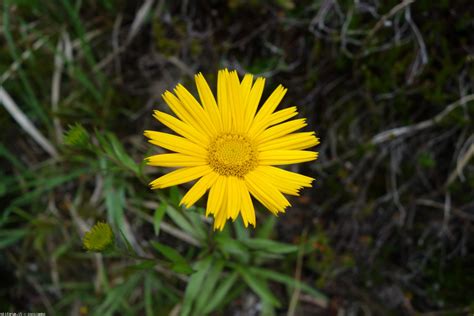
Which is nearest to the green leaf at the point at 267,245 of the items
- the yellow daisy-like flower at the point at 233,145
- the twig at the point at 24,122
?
the yellow daisy-like flower at the point at 233,145

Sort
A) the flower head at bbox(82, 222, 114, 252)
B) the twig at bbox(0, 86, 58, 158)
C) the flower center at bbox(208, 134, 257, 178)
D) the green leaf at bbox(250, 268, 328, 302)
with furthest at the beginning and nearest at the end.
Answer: the twig at bbox(0, 86, 58, 158), the green leaf at bbox(250, 268, 328, 302), the flower center at bbox(208, 134, 257, 178), the flower head at bbox(82, 222, 114, 252)

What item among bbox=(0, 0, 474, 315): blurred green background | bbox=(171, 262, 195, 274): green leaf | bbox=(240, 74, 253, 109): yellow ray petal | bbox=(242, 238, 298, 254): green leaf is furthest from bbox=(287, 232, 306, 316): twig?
bbox=(240, 74, 253, 109): yellow ray petal

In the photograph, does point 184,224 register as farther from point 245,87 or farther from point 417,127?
point 417,127

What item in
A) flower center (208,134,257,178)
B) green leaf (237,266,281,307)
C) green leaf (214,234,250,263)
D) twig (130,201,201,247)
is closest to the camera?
flower center (208,134,257,178)

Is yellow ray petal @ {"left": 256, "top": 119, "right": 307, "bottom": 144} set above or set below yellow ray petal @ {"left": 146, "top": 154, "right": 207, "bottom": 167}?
above

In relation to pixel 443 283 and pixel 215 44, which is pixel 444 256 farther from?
pixel 215 44

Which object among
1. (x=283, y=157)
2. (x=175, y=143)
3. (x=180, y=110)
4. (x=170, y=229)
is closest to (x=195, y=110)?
(x=180, y=110)

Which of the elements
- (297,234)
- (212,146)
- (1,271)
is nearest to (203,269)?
(212,146)

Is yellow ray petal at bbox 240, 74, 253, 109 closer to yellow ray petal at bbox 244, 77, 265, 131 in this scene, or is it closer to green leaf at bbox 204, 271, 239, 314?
yellow ray petal at bbox 244, 77, 265, 131
